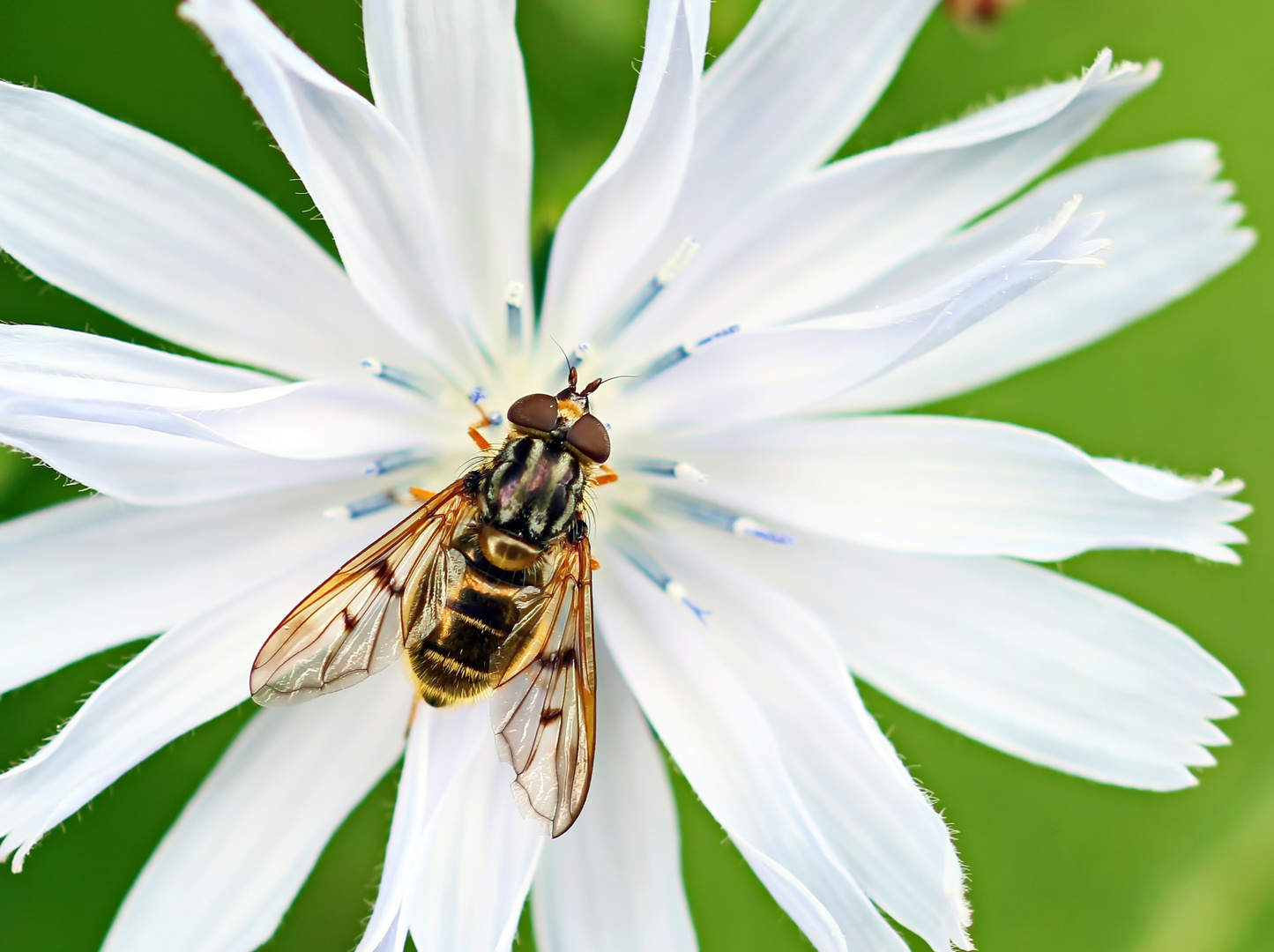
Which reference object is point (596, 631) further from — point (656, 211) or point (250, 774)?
point (656, 211)

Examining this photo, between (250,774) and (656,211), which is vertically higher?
(656,211)

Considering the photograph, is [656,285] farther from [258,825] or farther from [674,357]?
[258,825]

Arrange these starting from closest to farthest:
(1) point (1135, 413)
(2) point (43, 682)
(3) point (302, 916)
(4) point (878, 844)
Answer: (4) point (878, 844), (2) point (43, 682), (3) point (302, 916), (1) point (1135, 413)

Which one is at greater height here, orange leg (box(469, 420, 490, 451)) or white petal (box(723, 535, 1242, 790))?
orange leg (box(469, 420, 490, 451))

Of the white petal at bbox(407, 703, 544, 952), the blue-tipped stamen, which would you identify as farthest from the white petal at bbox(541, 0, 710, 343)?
the white petal at bbox(407, 703, 544, 952)

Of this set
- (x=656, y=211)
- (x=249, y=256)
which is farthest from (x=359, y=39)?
(x=656, y=211)

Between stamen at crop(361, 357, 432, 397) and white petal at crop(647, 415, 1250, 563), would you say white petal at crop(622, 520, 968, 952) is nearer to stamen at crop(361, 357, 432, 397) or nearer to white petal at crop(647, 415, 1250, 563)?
white petal at crop(647, 415, 1250, 563)
